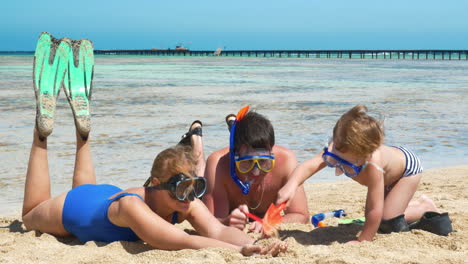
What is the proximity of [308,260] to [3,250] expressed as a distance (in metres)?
1.88

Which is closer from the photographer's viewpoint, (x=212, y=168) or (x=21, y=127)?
(x=212, y=168)

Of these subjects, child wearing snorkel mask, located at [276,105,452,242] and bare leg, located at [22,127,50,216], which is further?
bare leg, located at [22,127,50,216]

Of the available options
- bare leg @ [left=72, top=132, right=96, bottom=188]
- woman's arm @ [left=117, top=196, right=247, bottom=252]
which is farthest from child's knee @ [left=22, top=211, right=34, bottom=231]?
woman's arm @ [left=117, top=196, right=247, bottom=252]

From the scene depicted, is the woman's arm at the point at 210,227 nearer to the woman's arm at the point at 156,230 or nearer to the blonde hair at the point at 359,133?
the woman's arm at the point at 156,230

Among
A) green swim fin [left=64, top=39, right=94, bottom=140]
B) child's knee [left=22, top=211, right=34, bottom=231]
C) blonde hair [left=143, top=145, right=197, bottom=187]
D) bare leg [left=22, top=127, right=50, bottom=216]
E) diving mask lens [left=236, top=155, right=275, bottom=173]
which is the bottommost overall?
child's knee [left=22, top=211, right=34, bottom=231]

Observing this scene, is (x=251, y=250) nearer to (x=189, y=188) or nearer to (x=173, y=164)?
(x=189, y=188)

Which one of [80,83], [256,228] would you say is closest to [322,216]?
[256,228]

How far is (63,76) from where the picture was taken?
4.99m

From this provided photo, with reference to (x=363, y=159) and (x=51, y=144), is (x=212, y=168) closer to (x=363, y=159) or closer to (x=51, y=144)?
(x=363, y=159)

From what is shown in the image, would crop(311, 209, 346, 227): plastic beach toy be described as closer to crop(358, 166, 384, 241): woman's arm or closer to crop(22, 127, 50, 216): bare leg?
crop(358, 166, 384, 241): woman's arm

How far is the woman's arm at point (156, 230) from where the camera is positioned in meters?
3.56

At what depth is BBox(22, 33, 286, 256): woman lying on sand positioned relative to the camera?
3596 mm

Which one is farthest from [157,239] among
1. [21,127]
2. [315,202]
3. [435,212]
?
[21,127]

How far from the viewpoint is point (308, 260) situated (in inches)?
132
